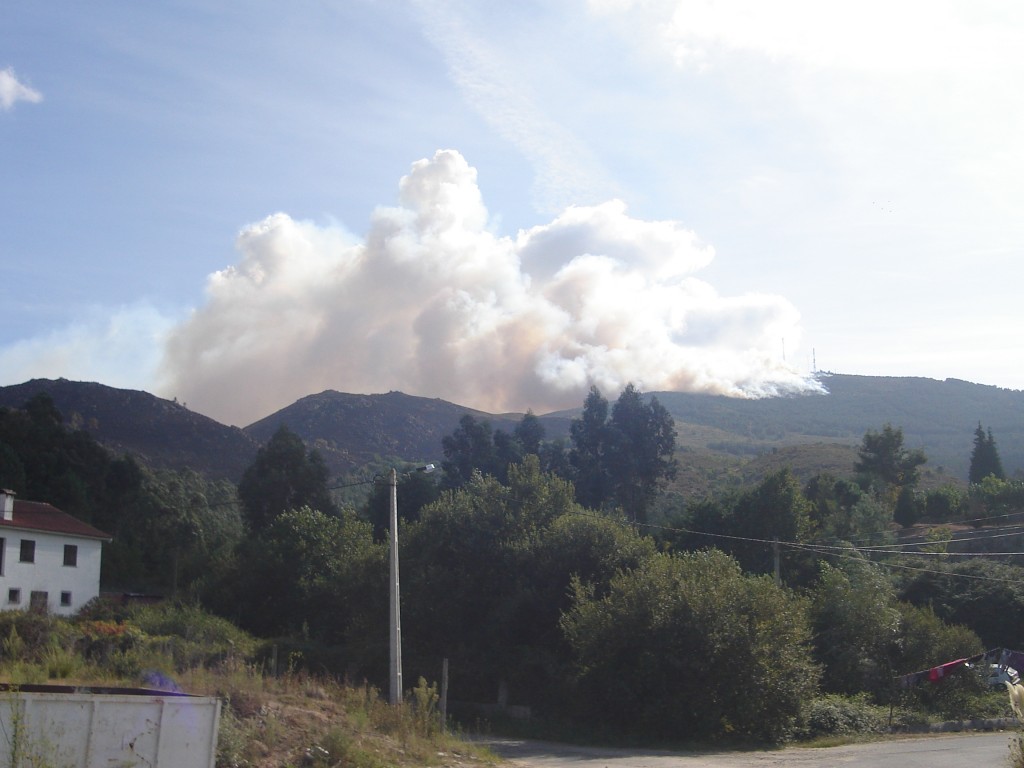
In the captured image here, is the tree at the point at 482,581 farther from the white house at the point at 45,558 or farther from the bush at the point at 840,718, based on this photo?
the white house at the point at 45,558

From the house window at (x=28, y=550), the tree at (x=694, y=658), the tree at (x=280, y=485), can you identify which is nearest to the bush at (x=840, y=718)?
the tree at (x=694, y=658)

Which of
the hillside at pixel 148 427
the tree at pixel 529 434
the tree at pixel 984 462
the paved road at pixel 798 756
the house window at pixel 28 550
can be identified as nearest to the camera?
the paved road at pixel 798 756

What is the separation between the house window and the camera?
5147 centimetres

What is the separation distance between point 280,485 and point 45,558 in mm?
26948

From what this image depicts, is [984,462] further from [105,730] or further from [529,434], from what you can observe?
[105,730]

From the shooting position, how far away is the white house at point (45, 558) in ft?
165

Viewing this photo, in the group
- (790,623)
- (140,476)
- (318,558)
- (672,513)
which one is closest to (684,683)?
(790,623)

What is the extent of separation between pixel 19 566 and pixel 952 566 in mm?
51704

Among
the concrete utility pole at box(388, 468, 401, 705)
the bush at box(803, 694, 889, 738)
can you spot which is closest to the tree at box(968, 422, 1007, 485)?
the bush at box(803, 694, 889, 738)

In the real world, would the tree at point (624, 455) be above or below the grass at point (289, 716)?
above

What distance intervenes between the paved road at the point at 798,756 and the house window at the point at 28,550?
3313 cm

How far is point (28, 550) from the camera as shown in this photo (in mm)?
51688

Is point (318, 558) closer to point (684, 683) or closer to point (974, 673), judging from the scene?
point (684, 683)

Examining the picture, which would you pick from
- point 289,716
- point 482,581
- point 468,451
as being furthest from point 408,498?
point 289,716
